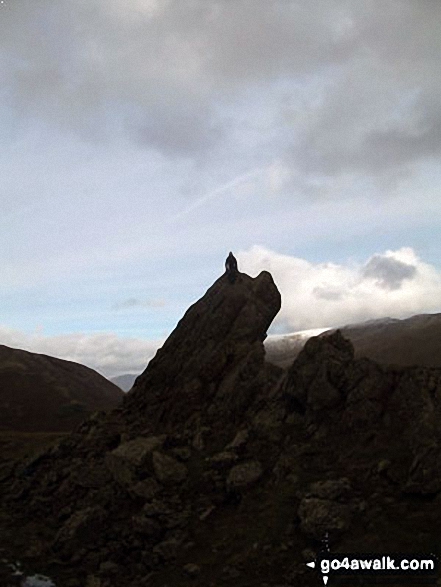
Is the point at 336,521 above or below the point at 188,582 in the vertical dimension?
above

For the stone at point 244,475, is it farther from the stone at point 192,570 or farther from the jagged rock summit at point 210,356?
the jagged rock summit at point 210,356

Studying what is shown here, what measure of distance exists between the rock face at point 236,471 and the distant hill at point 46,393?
60098mm

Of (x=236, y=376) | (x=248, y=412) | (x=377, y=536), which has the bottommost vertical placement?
(x=377, y=536)

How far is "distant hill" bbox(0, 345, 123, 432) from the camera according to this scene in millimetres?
99188

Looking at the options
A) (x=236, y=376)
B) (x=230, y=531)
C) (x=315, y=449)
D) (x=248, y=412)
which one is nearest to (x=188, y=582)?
(x=230, y=531)

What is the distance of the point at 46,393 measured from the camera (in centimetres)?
11375

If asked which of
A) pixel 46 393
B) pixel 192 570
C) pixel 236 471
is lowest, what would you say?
pixel 192 570

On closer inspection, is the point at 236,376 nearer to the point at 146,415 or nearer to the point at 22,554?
the point at 146,415

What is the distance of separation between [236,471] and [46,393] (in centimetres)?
9314

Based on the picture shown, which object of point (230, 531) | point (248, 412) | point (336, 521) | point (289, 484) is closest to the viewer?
point (336, 521)

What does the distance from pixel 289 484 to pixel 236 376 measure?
10.3 m

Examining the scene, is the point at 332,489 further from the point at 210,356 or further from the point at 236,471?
the point at 210,356

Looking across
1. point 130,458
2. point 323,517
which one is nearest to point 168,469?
point 130,458

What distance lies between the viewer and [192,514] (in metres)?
28.7
